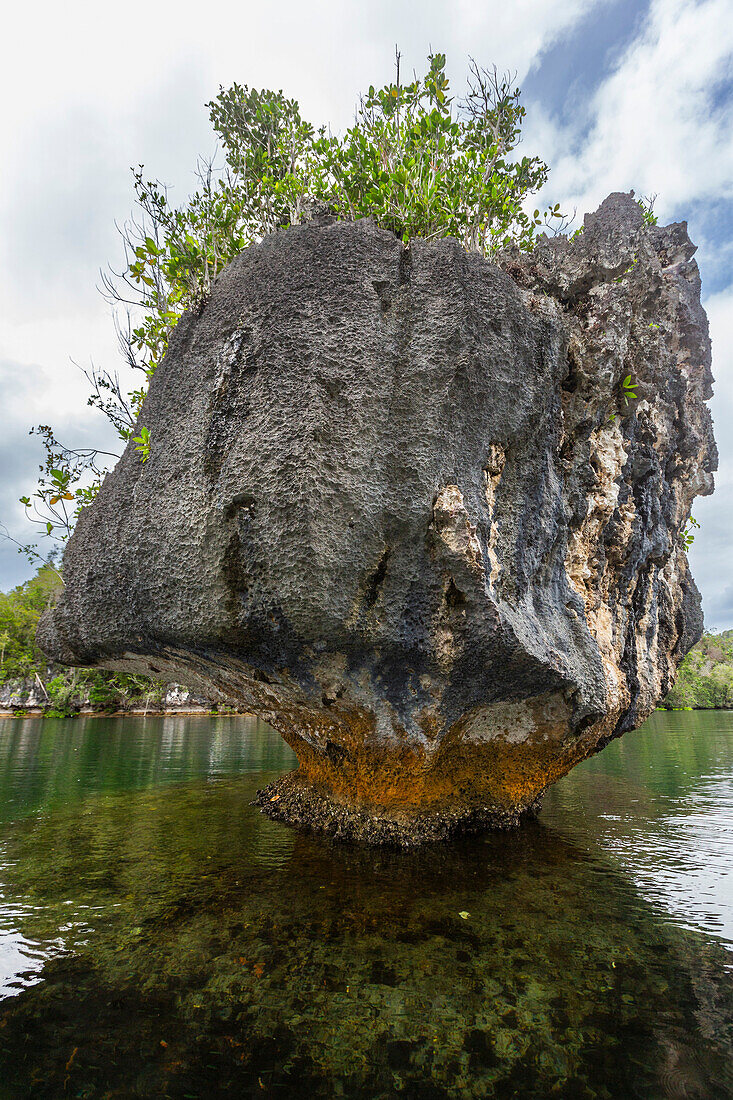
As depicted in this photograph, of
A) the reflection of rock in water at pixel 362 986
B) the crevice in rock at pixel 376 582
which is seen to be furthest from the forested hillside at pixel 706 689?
the crevice in rock at pixel 376 582

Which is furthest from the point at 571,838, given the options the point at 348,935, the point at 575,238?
the point at 575,238

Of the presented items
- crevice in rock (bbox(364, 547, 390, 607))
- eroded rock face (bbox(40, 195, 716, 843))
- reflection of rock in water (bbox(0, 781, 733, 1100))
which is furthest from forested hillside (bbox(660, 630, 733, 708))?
crevice in rock (bbox(364, 547, 390, 607))

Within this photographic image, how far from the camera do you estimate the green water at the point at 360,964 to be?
2.96 m

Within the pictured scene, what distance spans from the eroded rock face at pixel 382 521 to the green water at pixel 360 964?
150 centimetres

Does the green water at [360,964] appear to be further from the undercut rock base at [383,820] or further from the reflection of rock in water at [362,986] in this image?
the undercut rock base at [383,820]

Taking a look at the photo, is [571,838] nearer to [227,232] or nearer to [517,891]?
[517,891]

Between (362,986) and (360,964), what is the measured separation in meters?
0.31

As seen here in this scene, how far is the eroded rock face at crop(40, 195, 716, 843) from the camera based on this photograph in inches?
215

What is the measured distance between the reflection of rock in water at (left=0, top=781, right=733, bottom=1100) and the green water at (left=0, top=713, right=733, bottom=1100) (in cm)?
2

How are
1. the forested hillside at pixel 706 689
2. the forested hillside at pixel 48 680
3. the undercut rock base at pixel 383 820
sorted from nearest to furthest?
1. the undercut rock base at pixel 383 820
2. the forested hillside at pixel 48 680
3. the forested hillside at pixel 706 689

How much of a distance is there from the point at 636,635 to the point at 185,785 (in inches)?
406

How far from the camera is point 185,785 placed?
41.7 feet

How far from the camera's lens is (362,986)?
3.73 m

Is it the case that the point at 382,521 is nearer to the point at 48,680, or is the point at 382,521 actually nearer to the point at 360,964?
the point at 360,964
